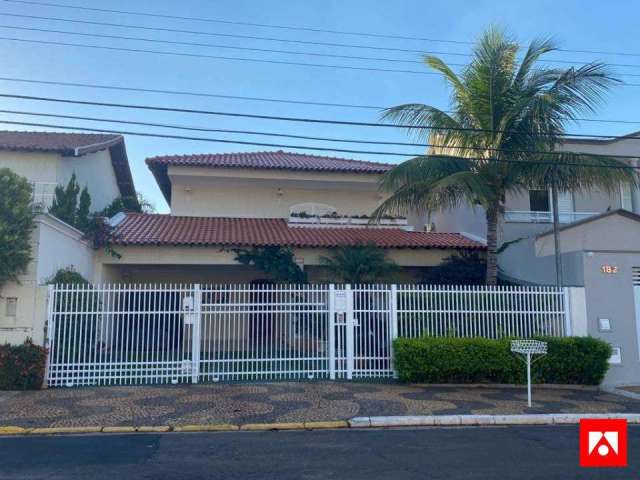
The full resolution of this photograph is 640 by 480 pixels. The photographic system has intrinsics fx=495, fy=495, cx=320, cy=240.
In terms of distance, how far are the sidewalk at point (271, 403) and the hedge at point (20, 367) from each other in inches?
12.0

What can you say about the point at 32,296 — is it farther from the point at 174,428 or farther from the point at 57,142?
the point at 57,142

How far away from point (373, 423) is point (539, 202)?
432 inches

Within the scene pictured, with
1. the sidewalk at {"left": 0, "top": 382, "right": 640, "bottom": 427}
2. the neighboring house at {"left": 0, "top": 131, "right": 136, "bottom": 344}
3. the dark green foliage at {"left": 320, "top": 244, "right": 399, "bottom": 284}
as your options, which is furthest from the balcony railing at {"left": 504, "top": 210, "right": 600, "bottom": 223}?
the neighboring house at {"left": 0, "top": 131, "right": 136, "bottom": 344}

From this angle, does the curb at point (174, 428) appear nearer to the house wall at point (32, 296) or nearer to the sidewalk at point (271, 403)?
the sidewalk at point (271, 403)

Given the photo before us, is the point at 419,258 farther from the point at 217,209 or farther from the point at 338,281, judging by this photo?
the point at 217,209

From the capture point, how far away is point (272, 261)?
13.9 m

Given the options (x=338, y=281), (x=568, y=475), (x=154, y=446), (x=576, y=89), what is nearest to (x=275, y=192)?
(x=338, y=281)

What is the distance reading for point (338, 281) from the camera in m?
13.9

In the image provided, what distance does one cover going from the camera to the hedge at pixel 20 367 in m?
9.32

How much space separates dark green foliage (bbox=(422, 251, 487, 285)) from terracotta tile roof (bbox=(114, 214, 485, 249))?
42 centimetres

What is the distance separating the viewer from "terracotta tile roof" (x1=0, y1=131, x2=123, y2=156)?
44.3 feet

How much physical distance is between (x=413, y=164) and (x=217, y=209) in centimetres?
797

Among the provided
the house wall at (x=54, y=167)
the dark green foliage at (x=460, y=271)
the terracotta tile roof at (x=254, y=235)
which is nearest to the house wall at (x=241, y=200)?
the terracotta tile roof at (x=254, y=235)

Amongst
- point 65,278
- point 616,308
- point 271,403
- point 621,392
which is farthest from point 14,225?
point 616,308
